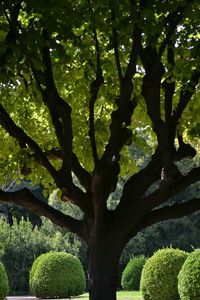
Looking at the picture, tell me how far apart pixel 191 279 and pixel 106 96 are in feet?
26.2

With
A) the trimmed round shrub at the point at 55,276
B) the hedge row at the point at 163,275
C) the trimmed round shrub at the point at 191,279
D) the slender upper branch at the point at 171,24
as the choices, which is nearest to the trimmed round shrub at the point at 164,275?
the hedge row at the point at 163,275

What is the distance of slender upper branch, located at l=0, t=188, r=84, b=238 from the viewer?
22.6 feet

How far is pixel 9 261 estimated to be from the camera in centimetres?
2894

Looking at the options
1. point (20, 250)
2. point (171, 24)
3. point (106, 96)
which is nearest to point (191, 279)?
point (106, 96)

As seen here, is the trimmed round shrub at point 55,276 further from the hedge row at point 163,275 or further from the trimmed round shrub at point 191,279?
the trimmed round shrub at point 191,279

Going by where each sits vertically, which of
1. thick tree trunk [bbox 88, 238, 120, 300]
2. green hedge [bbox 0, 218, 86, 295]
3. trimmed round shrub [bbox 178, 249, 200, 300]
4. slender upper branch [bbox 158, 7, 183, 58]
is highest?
green hedge [bbox 0, 218, 86, 295]

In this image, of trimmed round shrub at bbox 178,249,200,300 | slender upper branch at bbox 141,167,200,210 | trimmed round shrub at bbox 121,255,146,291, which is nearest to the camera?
slender upper branch at bbox 141,167,200,210

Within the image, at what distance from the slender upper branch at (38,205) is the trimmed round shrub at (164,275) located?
11.0 meters

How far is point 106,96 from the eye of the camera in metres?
7.75

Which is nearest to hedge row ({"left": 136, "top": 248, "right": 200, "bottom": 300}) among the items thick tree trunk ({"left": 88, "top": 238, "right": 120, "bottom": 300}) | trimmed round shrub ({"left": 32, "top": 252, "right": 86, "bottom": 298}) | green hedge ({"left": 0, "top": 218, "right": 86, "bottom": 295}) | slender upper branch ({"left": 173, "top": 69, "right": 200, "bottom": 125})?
trimmed round shrub ({"left": 32, "top": 252, "right": 86, "bottom": 298})

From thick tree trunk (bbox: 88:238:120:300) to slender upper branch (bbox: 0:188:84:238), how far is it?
1.32 ft

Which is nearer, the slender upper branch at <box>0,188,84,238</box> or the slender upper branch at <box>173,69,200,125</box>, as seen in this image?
the slender upper branch at <box>173,69,200,125</box>

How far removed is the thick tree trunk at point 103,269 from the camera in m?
6.55

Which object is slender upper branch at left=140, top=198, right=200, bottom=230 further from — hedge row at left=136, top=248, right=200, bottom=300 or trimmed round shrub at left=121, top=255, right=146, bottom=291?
trimmed round shrub at left=121, top=255, right=146, bottom=291
